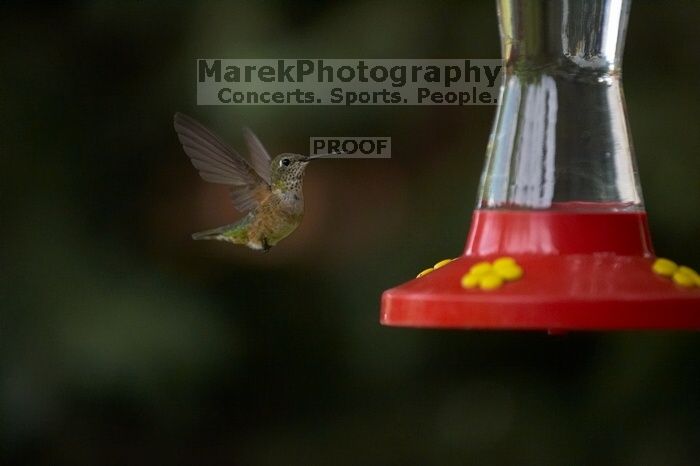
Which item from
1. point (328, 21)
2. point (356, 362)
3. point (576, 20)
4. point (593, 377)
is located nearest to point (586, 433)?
point (593, 377)

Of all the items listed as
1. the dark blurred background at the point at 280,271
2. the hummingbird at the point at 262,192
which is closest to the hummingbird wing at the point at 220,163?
the hummingbird at the point at 262,192

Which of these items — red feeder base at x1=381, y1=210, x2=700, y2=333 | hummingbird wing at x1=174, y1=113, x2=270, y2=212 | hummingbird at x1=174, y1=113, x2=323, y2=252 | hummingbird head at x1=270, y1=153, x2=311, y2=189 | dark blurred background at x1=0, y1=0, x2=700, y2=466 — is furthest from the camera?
dark blurred background at x1=0, y1=0, x2=700, y2=466

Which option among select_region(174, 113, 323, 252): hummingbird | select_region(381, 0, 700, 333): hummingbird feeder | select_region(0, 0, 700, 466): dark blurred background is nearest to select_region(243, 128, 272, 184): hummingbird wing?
select_region(174, 113, 323, 252): hummingbird

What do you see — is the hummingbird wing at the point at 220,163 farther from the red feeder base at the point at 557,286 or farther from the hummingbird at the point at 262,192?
the red feeder base at the point at 557,286

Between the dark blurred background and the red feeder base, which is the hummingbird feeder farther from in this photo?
the dark blurred background

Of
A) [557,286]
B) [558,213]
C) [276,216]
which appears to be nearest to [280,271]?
[276,216]

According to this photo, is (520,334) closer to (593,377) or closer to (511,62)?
(593,377)
